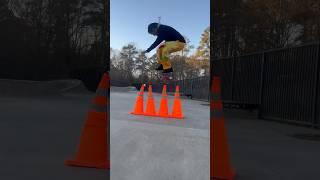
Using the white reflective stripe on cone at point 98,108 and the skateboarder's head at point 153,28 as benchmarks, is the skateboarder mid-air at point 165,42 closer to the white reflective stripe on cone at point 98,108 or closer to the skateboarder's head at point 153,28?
the skateboarder's head at point 153,28

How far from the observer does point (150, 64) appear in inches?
99.2

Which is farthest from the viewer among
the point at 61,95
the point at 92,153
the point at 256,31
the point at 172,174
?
the point at 256,31

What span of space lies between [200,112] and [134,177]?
0.79 meters

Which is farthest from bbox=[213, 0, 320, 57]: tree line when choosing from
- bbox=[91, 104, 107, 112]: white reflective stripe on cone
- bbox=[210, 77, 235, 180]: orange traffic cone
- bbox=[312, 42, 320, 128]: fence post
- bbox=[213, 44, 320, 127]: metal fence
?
bbox=[91, 104, 107, 112]: white reflective stripe on cone

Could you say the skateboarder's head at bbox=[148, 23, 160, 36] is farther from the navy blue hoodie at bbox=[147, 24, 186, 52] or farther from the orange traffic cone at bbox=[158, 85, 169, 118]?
the orange traffic cone at bbox=[158, 85, 169, 118]

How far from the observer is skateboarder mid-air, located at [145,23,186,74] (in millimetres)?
2418

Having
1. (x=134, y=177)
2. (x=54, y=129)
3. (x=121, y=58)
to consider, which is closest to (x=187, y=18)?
(x=121, y=58)

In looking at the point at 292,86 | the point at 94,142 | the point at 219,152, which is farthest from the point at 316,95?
the point at 94,142

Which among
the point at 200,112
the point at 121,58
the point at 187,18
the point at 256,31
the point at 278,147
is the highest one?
the point at 256,31

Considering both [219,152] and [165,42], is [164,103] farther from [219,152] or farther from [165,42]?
[219,152]

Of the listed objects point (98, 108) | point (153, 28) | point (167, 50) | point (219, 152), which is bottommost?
point (219, 152)

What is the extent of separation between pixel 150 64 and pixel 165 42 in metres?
0.19

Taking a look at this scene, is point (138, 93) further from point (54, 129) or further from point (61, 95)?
point (54, 129)

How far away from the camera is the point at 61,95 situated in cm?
337
